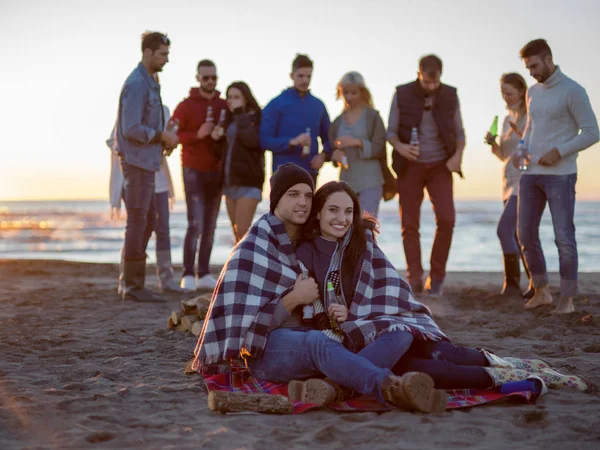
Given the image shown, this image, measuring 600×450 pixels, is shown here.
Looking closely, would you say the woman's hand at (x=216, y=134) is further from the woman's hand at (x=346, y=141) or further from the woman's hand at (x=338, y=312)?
the woman's hand at (x=338, y=312)

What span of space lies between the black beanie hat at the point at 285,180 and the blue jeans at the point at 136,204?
2856 mm

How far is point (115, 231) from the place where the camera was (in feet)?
75.7

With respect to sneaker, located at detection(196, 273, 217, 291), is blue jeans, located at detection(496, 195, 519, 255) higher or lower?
higher

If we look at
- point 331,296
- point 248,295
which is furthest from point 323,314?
point 248,295

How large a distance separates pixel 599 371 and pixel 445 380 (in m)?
1.12

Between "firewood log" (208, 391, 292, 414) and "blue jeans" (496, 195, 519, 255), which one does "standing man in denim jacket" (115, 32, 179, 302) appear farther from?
"firewood log" (208, 391, 292, 414)

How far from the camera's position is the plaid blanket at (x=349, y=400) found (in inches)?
126

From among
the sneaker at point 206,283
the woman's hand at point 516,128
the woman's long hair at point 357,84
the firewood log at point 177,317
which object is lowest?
the sneaker at point 206,283

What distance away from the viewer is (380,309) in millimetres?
3656

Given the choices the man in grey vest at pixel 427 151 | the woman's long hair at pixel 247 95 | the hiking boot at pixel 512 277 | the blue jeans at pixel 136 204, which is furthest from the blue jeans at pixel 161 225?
the hiking boot at pixel 512 277

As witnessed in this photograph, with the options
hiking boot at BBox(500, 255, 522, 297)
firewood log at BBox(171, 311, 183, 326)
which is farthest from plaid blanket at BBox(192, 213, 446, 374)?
hiking boot at BBox(500, 255, 522, 297)

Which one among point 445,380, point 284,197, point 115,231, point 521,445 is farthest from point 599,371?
point 115,231

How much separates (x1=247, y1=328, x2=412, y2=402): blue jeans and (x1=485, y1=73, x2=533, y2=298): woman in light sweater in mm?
3810

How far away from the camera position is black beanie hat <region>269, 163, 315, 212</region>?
3.83m
